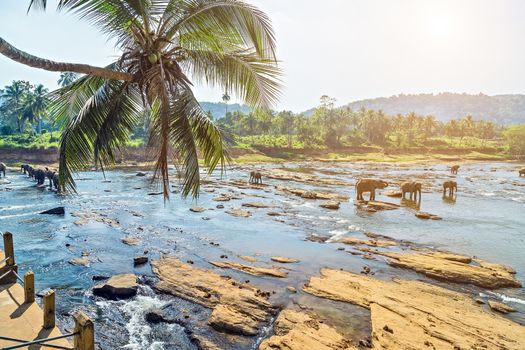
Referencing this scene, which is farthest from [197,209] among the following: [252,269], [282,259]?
[252,269]

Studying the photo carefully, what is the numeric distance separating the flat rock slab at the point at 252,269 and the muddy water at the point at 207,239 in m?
0.42

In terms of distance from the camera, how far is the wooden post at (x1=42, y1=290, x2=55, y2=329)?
7408 millimetres

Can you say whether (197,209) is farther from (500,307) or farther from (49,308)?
(500,307)

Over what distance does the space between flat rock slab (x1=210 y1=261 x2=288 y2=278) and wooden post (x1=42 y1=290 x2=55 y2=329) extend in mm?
8466

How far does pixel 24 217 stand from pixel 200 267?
56.8 ft

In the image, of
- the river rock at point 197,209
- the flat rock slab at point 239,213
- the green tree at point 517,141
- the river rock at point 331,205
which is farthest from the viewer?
the green tree at point 517,141

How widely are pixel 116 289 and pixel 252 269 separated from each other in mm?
5608

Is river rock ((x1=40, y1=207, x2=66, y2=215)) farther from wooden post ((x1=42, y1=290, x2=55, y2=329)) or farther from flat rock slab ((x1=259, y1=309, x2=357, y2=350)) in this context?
flat rock slab ((x1=259, y1=309, x2=357, y2=350))

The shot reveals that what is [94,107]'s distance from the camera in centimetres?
767

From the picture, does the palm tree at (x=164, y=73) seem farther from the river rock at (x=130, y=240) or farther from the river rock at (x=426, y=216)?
the river rock at (x=426, y=216)

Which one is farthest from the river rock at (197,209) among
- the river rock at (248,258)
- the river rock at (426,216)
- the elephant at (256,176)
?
the river rock at (426,216)

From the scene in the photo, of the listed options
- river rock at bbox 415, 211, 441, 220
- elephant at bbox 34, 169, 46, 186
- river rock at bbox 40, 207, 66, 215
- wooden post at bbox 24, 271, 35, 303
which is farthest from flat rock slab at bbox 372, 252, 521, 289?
elephant at bbox 34, 169, 46, 186

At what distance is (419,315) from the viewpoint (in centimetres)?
1118

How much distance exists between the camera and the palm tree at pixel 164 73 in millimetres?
7414
